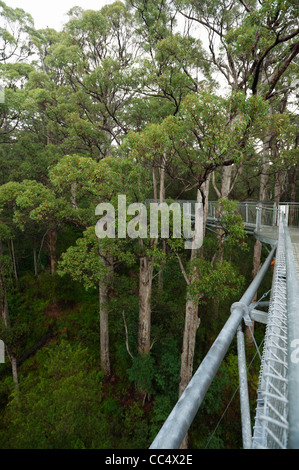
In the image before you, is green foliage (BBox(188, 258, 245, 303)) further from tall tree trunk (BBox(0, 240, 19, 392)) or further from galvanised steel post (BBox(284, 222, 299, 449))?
tall tree trunk (BBox(0, 240, 19, 392))

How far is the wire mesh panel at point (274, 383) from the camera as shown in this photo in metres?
0.84

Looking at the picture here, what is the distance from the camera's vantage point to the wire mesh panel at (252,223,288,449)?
842mm

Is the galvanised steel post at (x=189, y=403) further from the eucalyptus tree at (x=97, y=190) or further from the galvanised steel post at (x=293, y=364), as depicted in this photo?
the eucalyptus tree at (x=97, y=190)

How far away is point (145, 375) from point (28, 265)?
1471cm

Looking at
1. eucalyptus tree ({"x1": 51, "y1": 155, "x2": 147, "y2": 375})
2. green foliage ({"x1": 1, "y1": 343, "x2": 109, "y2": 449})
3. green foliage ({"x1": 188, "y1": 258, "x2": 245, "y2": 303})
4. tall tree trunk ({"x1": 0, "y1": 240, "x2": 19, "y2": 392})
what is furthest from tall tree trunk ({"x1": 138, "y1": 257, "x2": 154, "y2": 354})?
tall tree trunk ({"x1": 0, "y1": 240, "x2": 19, "y2": 392})

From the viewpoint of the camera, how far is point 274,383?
1.18 meters

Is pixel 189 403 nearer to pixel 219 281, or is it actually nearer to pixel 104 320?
pixel 219 281

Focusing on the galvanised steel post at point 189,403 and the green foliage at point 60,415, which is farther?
the green foliage at point 60,415

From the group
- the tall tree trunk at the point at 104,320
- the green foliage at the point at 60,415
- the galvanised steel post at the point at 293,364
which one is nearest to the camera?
the galvanised steel post at the point at 293,364

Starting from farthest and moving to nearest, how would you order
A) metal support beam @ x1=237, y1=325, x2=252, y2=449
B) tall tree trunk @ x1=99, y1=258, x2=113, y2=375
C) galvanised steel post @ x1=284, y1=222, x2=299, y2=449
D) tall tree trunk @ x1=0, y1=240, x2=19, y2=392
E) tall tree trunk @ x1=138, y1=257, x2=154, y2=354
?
1. tall tree trunk @ x1=0, y1=240, x2=19, y2=392
2. tall tree trunk @ x1=99, y1=258, x2=113, y2=375
3. tall tree trunk @ x1=138, y1=257, x2=154, y2=354
4. metal support beam @ x1=237, y1=325, x2=252, y2=449
5. galvanised steel post @ x1=284, y1=222, x2=299, y2=449

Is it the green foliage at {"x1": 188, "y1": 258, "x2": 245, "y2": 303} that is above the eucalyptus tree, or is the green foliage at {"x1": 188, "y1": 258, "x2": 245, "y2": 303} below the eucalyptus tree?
below

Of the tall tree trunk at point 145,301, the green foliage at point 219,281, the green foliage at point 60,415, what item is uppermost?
the green foliage at point 219,281

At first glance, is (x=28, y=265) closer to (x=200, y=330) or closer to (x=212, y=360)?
(x=200, y=330)

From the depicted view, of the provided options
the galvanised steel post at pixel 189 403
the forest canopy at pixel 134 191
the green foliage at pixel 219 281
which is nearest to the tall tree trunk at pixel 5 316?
the forest canopy at pixel 134 191
